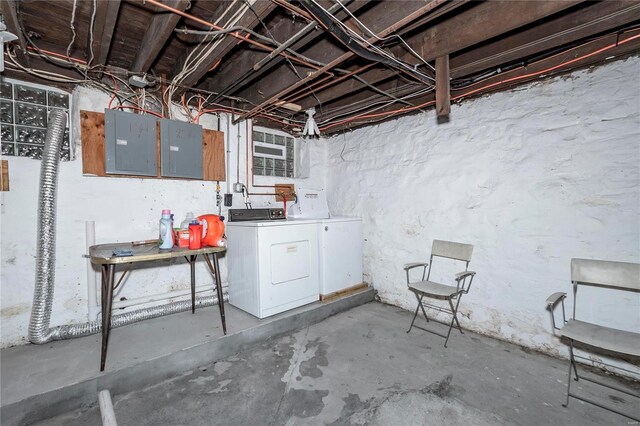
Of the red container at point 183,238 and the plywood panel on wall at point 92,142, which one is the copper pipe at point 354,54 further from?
the red container at point 183,238

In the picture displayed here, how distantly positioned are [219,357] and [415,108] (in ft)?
9.89

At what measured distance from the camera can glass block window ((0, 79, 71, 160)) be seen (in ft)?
7.00

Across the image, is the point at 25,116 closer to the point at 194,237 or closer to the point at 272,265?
the point at 194,237

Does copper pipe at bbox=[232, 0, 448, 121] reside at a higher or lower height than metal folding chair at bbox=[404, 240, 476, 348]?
higher

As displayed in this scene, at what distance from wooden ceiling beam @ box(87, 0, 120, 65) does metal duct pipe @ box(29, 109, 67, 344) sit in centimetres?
61

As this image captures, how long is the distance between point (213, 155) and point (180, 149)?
1.27 feet

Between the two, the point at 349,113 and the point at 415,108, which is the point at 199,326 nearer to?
the point at 349,113

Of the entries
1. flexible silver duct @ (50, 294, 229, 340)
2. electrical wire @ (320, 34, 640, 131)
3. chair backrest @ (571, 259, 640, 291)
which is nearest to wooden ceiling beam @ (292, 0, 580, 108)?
electrical wire @ (320, 34, 640, 131)

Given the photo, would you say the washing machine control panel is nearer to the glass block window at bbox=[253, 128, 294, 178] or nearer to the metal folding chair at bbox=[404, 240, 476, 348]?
the glass block window at bbox=[253, 128, 294, 178]

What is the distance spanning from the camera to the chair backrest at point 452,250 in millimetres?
2680

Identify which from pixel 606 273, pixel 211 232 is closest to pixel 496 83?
pixel 606 273

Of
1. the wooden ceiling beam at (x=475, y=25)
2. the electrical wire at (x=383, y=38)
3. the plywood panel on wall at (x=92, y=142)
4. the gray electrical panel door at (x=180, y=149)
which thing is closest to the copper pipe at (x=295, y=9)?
the electrical wire at (x=383, y=38)

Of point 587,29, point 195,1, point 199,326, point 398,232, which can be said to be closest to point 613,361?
point 398,232

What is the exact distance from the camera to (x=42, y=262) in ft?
6.95
